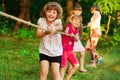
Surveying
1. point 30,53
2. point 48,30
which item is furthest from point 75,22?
point 30,53

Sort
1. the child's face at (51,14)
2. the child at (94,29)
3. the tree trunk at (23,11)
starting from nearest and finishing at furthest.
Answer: the child's face at (51,14) < the child at (94,29) < the tree trunk at (23,11)

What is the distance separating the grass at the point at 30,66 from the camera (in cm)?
796

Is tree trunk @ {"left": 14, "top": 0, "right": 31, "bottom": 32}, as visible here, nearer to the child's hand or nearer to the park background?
the park background

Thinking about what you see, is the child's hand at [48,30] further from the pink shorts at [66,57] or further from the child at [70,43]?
the pink shorts at [66,57]

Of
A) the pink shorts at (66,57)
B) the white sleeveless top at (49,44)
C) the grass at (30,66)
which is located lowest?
the grass at (30,66)

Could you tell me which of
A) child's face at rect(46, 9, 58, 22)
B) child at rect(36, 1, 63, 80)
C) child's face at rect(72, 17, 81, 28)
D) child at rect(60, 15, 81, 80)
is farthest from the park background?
child's face at rect(46, 9, 58, 22)

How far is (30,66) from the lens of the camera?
885cm

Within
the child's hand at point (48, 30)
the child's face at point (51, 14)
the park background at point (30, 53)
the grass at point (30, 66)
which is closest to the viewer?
the child's hand at point (48, 30)

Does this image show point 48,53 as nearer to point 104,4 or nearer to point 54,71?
point 54,71

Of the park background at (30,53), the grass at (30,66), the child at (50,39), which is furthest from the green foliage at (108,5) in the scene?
the child at (50,39)

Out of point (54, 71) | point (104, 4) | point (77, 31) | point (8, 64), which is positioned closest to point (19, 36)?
point (104, 4)

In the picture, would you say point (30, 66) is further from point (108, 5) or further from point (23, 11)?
point (23, 11)

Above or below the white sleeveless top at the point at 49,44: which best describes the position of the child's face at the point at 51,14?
above

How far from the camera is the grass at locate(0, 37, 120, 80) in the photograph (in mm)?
7957
